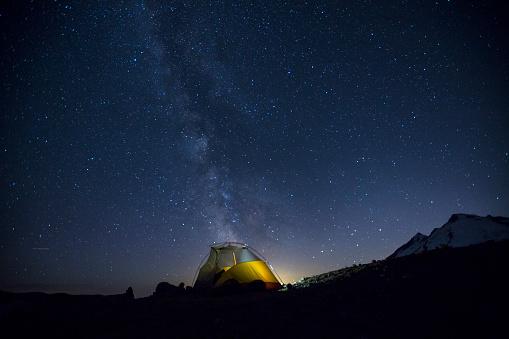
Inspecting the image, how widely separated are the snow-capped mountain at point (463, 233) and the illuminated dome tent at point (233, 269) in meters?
7.79

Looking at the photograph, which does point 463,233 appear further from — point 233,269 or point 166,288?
point 166,288

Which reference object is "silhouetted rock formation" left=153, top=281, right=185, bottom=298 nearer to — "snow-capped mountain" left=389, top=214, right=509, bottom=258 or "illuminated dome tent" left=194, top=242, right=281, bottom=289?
"illuminated dome tent" left=194, top=242, right=281, bottom=289

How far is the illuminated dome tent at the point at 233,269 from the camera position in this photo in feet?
45.0

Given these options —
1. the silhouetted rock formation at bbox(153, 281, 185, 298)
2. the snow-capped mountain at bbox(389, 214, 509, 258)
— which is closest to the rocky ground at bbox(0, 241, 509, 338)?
the snow-capped mountain at bbox(389, 214, 509, 258)

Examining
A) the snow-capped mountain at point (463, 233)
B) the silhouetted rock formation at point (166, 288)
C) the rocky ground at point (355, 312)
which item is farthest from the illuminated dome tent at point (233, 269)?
the snow-capped mountain at point (463, 233)

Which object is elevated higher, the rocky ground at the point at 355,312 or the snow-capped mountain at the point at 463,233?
the snow-capped mountain at the point at 463,233

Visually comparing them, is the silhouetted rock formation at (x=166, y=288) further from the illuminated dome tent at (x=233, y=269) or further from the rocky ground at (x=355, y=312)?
the rocky ground at (x=355, y=312)

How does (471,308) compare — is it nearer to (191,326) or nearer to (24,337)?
(191,326)

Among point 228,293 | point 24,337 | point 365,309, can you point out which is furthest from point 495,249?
point 24,337

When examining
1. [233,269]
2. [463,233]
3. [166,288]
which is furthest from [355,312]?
[166,288]

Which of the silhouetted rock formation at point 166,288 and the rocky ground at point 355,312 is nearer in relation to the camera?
the rocky ground at point 355,312

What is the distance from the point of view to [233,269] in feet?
46.2

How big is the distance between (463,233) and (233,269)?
1117cm

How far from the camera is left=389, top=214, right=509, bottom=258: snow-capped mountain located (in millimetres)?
12230
